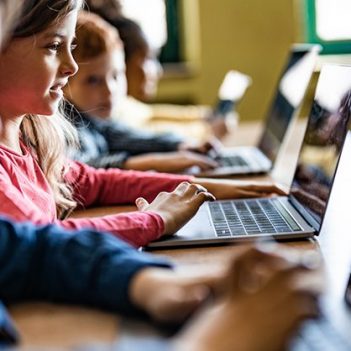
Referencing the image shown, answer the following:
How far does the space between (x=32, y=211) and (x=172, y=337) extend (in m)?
0.32

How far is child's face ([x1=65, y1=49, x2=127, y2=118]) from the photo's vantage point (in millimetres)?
1805

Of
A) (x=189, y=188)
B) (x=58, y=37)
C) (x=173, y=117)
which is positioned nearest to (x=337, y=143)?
(x=189, y=188)

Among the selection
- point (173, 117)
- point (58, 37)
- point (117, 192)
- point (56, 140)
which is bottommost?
point (173, 117)

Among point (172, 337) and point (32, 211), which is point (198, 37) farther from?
point (172, 337)

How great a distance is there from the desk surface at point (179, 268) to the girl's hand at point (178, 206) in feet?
0.15

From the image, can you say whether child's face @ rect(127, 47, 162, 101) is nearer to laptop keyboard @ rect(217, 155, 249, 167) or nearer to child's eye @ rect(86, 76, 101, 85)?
child's eye @ rect(86, 76, 101, 85)

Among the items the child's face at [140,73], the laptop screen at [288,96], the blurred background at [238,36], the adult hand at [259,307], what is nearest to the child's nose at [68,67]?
the adult hand at [259,307]

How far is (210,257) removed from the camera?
0.88m

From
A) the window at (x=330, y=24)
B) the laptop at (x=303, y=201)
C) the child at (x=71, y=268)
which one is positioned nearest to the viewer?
the child at (x=71, y=268)

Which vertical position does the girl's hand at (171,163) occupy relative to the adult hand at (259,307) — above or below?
below

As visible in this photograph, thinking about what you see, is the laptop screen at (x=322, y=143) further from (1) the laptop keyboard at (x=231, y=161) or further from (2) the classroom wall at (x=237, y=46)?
(2) the classroom wall at (x=237, y=46)

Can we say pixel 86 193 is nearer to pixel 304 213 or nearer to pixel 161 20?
pixel 304 213

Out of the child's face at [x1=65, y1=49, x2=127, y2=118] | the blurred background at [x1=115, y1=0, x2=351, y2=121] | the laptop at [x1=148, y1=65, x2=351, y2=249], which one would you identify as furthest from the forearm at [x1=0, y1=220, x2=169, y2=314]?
the blurred background at [x1=115, y1=0, x2=351, y2=121]

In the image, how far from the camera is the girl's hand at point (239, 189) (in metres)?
1.26
